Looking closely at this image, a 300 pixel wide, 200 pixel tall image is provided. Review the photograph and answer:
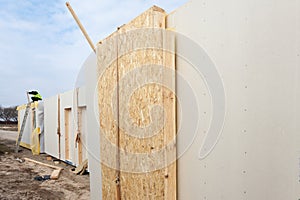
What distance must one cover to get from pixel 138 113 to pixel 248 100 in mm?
1312

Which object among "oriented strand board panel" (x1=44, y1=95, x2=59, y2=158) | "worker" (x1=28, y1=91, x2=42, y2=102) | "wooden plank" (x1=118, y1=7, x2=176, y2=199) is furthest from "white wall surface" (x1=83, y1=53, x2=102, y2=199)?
"worker" (x1=28, y1=91, x2=42, y2=102)

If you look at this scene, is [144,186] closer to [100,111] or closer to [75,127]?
[100,111]

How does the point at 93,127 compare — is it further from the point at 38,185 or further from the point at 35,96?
the point at 35,96

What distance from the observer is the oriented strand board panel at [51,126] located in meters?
9.92

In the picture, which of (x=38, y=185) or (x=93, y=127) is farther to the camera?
(x=38, y=185)

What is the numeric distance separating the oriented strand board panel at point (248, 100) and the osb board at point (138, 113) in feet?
0.73

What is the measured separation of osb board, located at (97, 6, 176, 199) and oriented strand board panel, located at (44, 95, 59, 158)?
7565mm

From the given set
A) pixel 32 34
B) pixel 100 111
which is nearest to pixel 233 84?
pixel 100 111

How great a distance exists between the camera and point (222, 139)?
67.1 inches

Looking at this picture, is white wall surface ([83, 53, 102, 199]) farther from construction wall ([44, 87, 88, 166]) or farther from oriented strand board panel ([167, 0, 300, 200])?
construction wall ([44, 87, 88, 166])

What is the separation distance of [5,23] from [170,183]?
13095mm

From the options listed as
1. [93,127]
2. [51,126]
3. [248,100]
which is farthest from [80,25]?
[51,126]

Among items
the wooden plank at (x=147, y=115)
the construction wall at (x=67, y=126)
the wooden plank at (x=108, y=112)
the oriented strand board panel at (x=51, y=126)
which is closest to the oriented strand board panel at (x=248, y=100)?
the wooden plank at (x=147, y=115)

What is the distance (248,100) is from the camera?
1.52m
